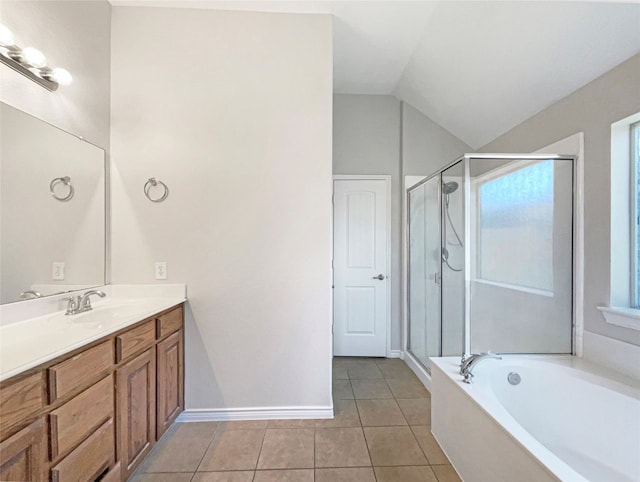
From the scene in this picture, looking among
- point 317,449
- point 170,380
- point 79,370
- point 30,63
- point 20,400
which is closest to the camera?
point 20,400

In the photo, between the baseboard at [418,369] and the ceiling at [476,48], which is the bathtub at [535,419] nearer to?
the baseboard at [418,369]

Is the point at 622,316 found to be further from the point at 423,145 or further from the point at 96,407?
the point at 96,407

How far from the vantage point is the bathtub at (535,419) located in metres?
1.23

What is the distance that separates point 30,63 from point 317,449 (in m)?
2.56

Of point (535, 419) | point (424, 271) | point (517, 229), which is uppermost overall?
point (517, 229)

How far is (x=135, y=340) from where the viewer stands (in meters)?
1.52

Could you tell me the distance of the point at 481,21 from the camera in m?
1.94

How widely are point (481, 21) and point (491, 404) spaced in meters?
2.31

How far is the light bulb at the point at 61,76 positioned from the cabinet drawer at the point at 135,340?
4.53ft

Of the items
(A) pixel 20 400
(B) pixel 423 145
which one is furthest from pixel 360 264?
(A) pixel 20 400

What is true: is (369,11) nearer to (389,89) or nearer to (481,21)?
(481,21)

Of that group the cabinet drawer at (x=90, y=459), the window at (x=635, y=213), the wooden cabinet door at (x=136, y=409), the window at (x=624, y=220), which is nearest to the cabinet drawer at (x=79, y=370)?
the wooden cabinet door at (x=136, y=409)

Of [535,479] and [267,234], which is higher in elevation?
[267,234]

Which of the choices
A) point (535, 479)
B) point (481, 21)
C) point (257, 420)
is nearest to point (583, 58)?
point (481, 21)
